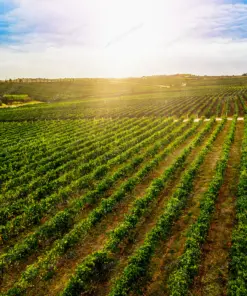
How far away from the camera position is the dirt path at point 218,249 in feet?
26.8

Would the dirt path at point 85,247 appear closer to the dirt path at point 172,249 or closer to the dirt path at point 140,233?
the dirt path at point 140,233

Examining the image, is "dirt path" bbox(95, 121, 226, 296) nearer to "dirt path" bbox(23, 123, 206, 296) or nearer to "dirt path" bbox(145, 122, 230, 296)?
"dirt path" bbox(145, 122, 230, 296)

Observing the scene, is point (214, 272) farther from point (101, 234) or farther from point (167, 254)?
point (101, 234)

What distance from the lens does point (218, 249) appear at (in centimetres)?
986

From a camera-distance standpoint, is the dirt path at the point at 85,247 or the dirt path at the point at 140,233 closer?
the dirt path at the point at 85,247

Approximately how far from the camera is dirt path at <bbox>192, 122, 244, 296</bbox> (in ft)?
26.8

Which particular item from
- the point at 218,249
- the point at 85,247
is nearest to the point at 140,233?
the point at 85,247

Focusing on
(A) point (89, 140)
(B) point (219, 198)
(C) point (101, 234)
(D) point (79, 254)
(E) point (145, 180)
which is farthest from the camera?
(A) point (89, 140)

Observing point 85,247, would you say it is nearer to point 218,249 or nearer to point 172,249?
point 172,249

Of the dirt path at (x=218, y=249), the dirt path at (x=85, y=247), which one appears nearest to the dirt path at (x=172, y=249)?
the dirt path at (x=218, y=249)

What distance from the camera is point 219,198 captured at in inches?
547

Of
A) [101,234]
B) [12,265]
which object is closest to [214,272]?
[101,234]

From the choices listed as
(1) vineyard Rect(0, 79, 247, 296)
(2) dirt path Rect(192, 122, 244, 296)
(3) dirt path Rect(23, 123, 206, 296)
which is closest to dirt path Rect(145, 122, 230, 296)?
(1) vineyard Rect(0, 79, 247, 296)

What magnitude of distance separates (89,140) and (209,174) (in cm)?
1551
